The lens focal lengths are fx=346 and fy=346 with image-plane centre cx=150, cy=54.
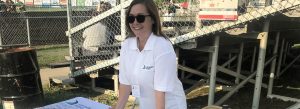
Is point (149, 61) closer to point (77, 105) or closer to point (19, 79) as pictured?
point (77, 105)

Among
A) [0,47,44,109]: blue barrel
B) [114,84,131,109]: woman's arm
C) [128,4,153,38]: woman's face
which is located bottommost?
[0,47,44,109]: blue barrel

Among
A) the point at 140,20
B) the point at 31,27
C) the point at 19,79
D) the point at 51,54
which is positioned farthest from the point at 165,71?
the point at 31,27

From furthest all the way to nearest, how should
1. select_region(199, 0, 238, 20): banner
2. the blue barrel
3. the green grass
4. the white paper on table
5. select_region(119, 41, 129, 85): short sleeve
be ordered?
the green grass
the blue barrel
select_region(199, 0, 238, 20): banner
the white paper on table
select_region(119, 41, 129, 85): short sleeve

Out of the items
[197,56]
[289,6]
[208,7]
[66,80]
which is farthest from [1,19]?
[289,6]

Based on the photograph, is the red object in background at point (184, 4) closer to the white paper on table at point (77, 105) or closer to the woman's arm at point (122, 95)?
the white paper on table at point (77, 105)

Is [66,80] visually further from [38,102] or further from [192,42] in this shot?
[192,42]

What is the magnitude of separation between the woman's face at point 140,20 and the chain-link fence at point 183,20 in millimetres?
2650

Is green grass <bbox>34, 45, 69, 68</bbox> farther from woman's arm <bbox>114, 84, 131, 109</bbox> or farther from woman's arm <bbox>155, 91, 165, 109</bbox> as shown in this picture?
woman's arm <bbox>155, 91, 165, 109</bbox>

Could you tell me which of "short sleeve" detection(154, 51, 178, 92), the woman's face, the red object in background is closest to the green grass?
the red object in background

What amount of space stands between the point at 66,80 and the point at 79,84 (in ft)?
1.11

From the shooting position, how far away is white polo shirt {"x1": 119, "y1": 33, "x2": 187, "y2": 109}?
2.16 meters

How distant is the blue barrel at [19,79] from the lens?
17.4 feet

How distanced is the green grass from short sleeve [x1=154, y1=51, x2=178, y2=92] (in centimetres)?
862

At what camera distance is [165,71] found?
2152mm
